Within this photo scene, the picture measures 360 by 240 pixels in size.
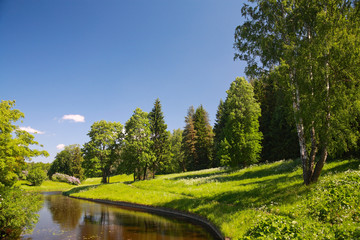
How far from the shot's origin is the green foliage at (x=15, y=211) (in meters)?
14.1

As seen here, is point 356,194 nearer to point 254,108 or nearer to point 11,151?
point 11,151

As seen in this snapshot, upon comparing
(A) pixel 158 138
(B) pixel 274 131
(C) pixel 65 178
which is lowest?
(C) pixel 65 178

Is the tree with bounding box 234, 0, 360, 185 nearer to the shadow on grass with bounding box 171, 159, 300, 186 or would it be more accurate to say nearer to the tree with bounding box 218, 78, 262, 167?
the shadow on grass with bounding box 171, 159, 300, 186

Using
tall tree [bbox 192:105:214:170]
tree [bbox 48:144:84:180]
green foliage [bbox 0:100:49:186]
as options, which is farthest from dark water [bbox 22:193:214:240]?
tree [bbox 48:144:84:180]

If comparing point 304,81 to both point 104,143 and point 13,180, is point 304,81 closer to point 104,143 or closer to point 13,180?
point 13,180

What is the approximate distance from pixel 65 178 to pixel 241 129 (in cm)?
6892

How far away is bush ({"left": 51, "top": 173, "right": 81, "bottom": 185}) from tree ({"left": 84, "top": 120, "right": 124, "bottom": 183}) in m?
33.4

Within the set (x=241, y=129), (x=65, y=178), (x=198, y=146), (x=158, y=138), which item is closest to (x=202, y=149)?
(x=198, y=146)

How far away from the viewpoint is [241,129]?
1486 inches

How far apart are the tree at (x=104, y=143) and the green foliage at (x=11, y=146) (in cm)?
2756

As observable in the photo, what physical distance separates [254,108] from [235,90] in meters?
4.76

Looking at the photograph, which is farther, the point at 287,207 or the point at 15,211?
the point at 15,211

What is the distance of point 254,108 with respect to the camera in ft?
125

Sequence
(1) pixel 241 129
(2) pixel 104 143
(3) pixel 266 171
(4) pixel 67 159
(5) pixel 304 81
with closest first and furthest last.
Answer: (5) pixel 304 81, (3) pixel 266 171, (1) pixel 241 129, (2) pixel 104 143, (4) pixel 67 159
